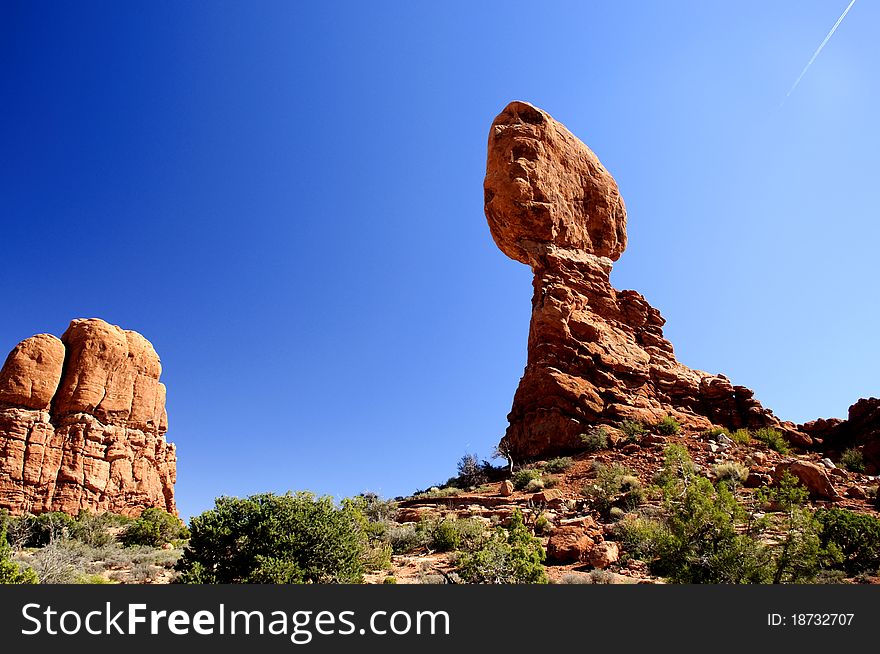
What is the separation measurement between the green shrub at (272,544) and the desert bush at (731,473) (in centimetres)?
1163

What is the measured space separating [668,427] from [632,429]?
1525 millimetres

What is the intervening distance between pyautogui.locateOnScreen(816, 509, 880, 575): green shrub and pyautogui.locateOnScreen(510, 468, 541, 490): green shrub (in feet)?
28.0

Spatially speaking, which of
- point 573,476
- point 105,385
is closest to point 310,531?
point 573,476

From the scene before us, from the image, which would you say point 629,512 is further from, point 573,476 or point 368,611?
point 368,611

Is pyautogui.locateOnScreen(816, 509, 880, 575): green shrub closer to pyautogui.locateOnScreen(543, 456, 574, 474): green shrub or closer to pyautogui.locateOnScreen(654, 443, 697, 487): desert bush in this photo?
pyautogui.locateOnScreen(654, 443, 697, 487): desert bush

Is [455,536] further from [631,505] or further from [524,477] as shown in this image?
[524,477]

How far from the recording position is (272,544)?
724cm

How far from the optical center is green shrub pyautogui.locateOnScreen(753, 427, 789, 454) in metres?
18.8

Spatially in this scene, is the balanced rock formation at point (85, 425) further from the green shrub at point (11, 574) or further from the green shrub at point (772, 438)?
the green shrub at point (772, 438)

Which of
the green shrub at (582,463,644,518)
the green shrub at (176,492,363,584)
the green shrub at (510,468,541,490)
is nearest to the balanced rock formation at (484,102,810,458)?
the green shrub at (510,468,541,490)

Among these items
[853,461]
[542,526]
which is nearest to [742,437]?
[853,461]

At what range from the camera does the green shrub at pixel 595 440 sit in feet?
60.5

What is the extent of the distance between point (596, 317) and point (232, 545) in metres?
20.0

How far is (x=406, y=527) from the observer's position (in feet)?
38.3
